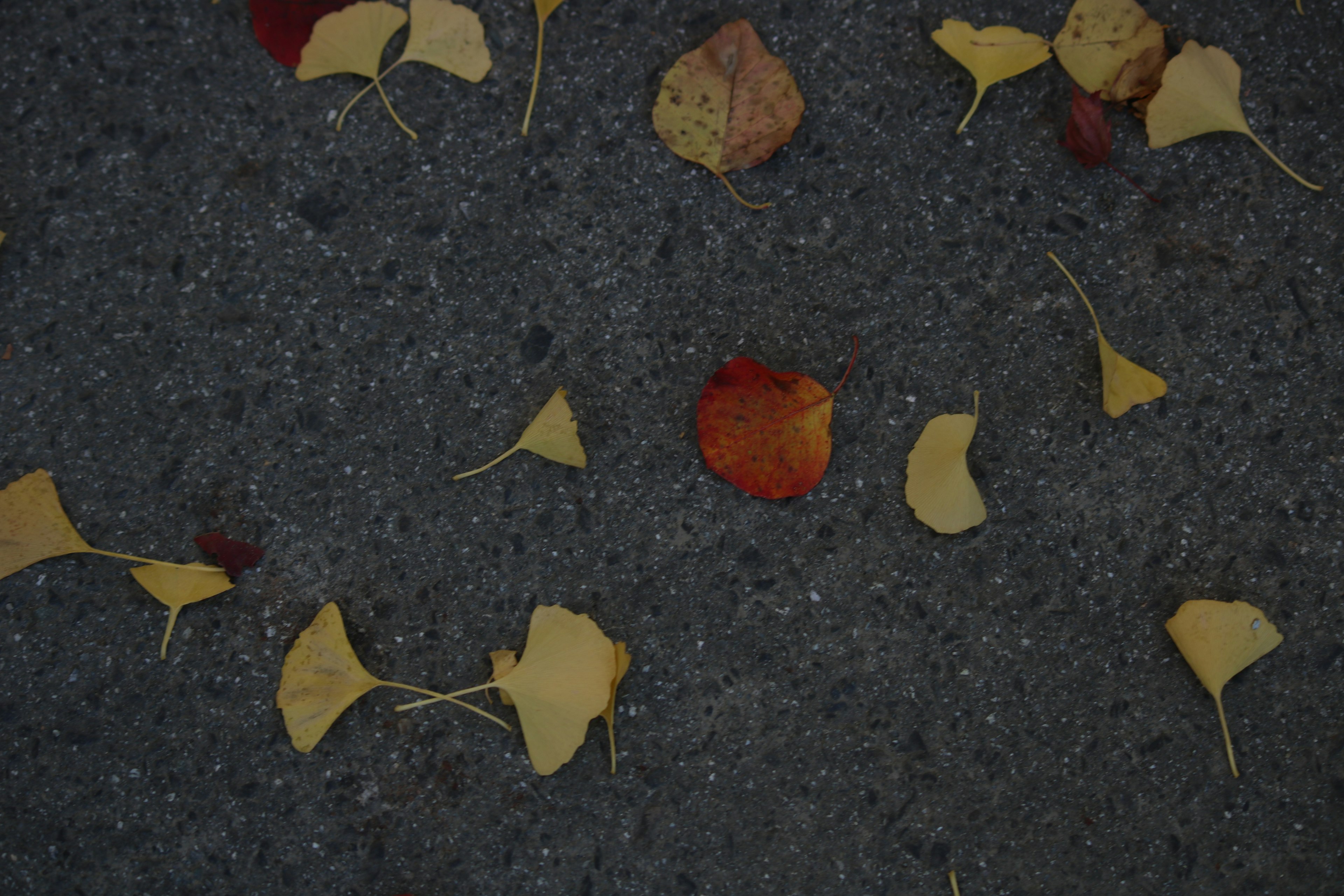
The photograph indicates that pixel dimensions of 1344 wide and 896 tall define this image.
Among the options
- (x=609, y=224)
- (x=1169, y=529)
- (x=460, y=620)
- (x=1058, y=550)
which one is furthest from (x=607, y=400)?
(x=1169, y=529)

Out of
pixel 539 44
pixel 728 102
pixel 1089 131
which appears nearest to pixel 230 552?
pixel 539 44

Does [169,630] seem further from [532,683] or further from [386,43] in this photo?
[386,43]

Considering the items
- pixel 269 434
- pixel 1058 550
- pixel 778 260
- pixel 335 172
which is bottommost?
pixel 1058 550

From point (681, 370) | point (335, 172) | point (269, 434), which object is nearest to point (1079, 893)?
point (681, 370)

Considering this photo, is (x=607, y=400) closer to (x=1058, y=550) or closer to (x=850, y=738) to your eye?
(x=850, y=738)

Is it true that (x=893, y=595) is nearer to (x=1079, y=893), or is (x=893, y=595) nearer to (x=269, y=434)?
(x=1079, y=893)

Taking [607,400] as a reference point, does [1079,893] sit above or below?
below
